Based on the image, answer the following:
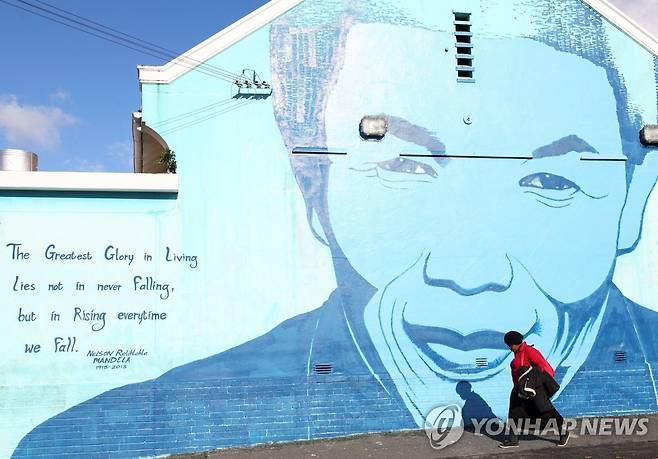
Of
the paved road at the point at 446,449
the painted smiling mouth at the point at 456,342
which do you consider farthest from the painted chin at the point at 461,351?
the paved road at the point at 446,449

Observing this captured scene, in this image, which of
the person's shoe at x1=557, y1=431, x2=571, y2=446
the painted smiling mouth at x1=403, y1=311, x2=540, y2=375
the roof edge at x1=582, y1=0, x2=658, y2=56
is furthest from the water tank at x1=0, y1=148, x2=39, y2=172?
the roof edge at x1=582, y1=0, x2=658, y2=56

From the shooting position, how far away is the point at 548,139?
9844 mm

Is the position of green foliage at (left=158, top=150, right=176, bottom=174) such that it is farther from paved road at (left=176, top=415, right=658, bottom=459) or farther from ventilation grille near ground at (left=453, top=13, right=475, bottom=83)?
ventilation grille near ground at (left=453, top=13, right=475, bottom=83)

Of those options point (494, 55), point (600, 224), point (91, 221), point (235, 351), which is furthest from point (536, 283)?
point (91, 221)

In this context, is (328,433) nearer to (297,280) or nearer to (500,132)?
(297,280)

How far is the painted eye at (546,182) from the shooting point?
9727mm

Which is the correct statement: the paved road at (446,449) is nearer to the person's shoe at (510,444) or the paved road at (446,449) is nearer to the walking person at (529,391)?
the person's shoe at (510,444)

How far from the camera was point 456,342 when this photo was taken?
922 centimetres

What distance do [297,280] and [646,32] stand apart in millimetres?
6926

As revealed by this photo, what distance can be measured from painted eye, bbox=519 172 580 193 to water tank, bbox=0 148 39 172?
727cm

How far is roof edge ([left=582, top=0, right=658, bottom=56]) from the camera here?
33.6 ft

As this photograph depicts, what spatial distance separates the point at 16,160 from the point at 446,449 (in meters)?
7.20

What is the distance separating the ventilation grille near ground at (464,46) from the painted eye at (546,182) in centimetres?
172

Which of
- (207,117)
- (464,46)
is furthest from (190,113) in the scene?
(464,46)
